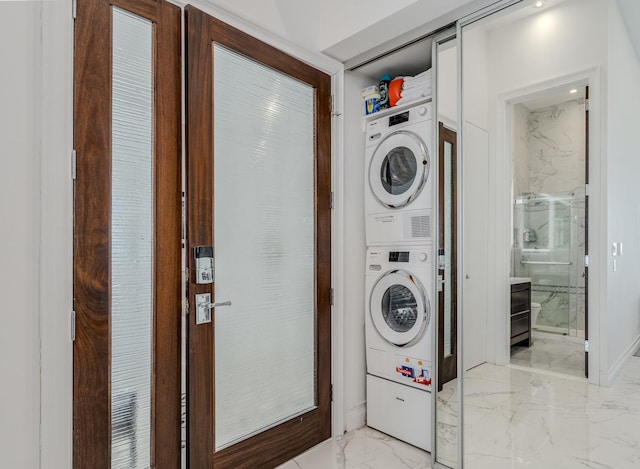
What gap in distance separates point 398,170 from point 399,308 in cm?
88

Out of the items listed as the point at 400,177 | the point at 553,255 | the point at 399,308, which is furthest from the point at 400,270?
the point at 553,255

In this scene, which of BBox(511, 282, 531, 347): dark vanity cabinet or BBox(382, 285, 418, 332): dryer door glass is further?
BBox(382, 285, 418, 332): dryer door glass

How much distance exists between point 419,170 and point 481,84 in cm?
56

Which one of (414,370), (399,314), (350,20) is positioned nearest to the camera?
(350,20)

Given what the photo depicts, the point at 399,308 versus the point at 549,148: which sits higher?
the point at 549,148

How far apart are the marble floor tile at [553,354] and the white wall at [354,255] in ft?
3.36

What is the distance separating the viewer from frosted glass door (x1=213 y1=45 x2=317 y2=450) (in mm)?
1896

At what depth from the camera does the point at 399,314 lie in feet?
7.89

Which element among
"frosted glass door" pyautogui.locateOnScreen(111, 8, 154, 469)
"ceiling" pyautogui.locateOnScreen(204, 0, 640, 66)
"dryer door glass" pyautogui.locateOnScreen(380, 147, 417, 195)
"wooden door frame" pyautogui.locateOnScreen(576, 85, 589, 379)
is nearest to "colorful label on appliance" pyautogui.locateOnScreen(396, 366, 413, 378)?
"wooden door frame" pyautogui.locateOnScreen(576, 85, 589, 379)

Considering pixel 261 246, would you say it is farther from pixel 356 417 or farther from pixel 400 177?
pixel 356 417
